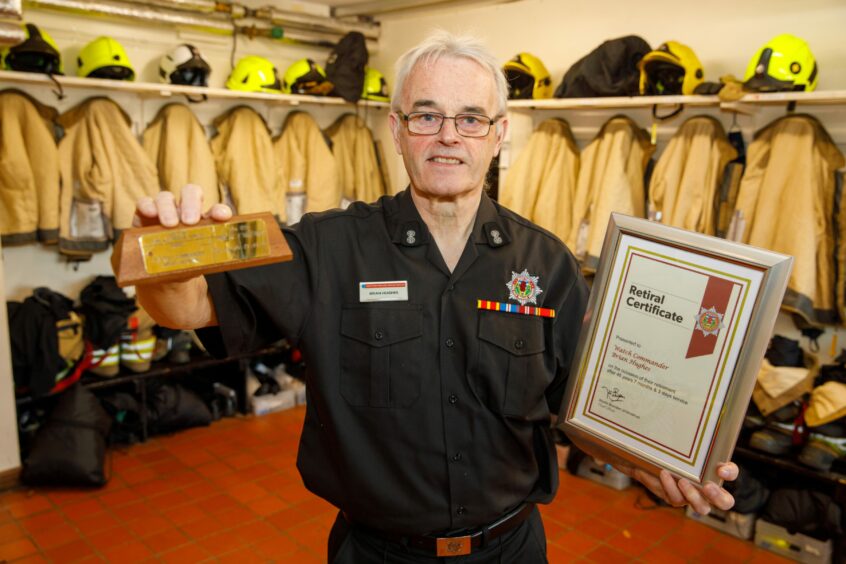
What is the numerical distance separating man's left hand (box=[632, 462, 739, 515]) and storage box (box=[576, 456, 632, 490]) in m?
2.81

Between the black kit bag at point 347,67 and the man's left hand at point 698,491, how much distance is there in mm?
4433

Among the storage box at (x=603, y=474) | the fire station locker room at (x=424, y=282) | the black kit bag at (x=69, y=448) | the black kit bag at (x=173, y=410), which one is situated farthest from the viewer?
the black kit bag at (x=173, y=410)

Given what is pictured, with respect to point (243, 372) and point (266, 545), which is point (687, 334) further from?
point (243, 372)

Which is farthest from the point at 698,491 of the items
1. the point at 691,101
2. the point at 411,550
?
the point at 691,101

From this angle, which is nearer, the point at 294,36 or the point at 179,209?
the point at 179,209

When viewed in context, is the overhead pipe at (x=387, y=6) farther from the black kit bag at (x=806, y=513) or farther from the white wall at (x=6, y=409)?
the black kit bag at (x=806, y=513)

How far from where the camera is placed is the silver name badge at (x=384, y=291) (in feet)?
5.28

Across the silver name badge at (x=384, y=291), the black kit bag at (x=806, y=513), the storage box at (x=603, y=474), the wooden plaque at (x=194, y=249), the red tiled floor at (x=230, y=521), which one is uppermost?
the wooden plaque at (x=194, y=249)

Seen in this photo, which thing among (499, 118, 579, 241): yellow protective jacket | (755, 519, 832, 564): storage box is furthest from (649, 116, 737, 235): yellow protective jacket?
(755, 519, 832, 564): storage box

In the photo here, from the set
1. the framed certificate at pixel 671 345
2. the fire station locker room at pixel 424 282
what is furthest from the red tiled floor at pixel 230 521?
the framed certificate at pixel 671 345

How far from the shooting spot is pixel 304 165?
5.43m

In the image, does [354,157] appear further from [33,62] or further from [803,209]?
[803,209]

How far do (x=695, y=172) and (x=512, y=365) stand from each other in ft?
8.94

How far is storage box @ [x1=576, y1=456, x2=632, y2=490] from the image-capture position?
13.5 ft
